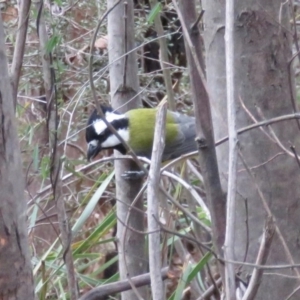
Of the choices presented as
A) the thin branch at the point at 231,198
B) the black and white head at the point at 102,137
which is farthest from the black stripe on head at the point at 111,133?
the thin branch at the point at 231,198

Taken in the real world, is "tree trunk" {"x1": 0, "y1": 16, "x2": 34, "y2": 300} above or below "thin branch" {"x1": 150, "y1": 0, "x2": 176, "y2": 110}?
below

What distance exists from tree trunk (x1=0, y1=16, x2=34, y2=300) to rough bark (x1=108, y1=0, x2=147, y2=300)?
0.60 meters

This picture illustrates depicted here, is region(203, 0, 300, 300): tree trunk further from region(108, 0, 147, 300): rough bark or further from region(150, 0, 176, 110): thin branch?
region(150, 0, 176, 110): thin branch

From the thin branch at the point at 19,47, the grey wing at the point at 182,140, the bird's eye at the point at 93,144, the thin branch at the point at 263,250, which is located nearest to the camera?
the thin branch at the point at 263,250

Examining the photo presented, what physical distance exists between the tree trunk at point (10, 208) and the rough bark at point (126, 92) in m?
0.60

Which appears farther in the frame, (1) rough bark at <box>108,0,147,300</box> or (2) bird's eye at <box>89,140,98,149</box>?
(2) bird's eye at <box>89,140,98,149</box>

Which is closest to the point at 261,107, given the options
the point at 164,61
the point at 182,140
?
the point at 164,61

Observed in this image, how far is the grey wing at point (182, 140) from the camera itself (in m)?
2.33

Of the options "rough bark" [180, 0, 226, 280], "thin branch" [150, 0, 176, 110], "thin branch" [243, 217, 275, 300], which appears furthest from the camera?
"thin branch" [150, 0, 176, 110]

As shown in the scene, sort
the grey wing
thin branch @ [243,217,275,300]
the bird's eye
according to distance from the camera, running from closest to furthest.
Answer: thin branch @ [243,217,275,300]
the bird's eye
the grey wing

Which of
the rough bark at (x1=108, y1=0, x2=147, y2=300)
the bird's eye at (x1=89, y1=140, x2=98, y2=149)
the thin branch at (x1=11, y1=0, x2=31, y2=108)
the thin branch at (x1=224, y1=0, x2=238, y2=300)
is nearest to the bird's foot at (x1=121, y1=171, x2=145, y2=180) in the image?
the rough bark at (x1=108, y1=0, x2=147, y2=300)

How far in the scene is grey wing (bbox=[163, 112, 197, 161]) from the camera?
2334mm

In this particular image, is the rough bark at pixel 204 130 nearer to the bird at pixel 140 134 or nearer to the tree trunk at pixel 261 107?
the tree trunk at pixel 261 107

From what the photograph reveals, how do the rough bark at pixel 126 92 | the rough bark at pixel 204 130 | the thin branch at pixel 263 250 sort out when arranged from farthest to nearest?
the rough bark at pixel 126 92 → the rough bark at pixel 204 130 → the thin branch at pixel 263 250
